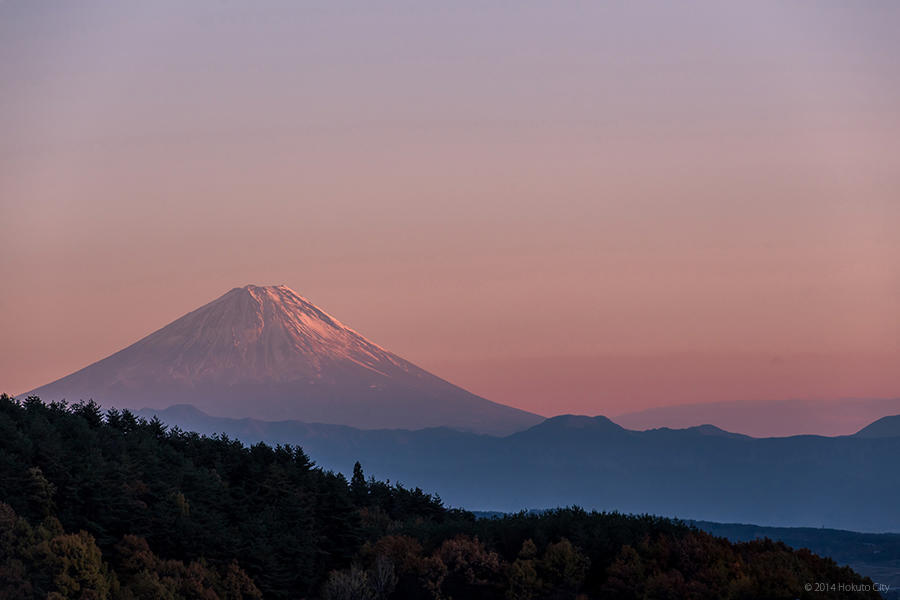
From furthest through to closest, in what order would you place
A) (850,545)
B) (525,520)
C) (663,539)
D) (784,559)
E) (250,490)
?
(850,545)
(250,490)
(525,520)
(663,539)
(784,559)

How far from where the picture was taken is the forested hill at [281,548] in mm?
45406

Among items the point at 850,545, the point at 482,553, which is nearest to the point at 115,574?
the point at 482,553

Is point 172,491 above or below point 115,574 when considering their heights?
above

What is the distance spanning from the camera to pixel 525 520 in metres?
53.8

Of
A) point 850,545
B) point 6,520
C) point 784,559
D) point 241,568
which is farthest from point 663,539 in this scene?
point 850,545

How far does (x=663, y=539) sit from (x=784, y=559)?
16.9ft

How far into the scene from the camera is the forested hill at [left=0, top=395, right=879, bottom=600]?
149ft

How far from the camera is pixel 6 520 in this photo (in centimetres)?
4609

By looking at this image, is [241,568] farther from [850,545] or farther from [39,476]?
[850,545]

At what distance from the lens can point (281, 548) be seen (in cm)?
5397

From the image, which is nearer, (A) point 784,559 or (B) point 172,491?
(A) point 784,559

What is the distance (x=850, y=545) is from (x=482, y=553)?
486ft

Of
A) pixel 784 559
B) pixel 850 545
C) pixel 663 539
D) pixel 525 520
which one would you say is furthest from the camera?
pixel 850 545

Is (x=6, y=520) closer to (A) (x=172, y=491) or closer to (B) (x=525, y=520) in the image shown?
(A) (x=172, y=491)
